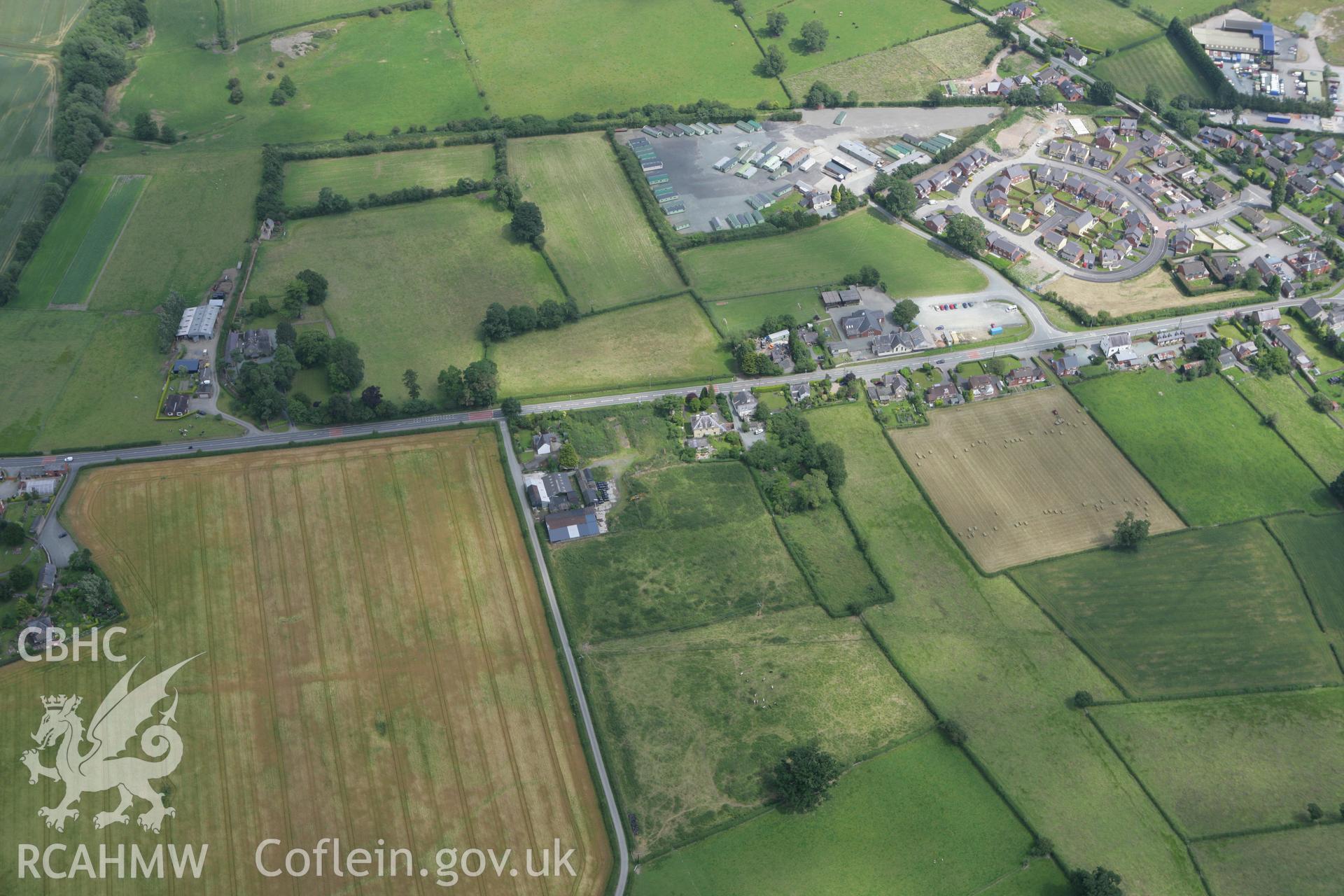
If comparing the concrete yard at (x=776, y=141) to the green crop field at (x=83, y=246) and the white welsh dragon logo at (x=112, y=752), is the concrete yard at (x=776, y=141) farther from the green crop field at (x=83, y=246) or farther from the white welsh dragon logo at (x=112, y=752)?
the white welsh dragon logo at (x=112, y=752)

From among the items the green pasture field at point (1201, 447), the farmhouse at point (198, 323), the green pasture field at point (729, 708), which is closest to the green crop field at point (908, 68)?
the green pasture field at point (1201, 447)

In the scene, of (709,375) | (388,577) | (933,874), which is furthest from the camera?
(709,375)

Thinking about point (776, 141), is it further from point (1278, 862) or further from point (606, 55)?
point (1278, 862)

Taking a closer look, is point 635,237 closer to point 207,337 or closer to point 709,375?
point 709,375

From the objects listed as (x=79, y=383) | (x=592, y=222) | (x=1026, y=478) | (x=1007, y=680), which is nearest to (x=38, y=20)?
(x=79, y=383)

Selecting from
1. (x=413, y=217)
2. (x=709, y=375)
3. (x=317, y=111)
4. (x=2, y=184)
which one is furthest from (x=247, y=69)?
(x=709, y=375)
